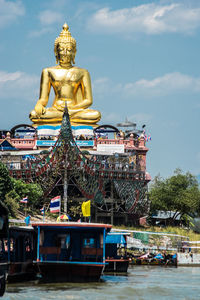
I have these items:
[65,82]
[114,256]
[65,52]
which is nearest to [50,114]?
[65,82]

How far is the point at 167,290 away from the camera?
28.8 m

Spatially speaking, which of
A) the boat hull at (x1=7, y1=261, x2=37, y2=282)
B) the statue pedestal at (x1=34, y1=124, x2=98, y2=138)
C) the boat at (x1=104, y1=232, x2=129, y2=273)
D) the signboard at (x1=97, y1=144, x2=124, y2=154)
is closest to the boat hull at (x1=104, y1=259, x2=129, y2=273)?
the boat at (x1=104, y1=232, x2=129, y2=273)

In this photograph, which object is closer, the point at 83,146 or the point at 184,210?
the point at 83,146

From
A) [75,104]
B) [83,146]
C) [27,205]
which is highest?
[75,104]

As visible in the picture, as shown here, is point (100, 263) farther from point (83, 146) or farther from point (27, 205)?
point (83, 146)

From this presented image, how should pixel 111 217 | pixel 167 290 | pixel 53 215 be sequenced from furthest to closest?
pixel 111 217 < pixel 53 215 < pixel 167 290

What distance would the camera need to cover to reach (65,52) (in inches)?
2584

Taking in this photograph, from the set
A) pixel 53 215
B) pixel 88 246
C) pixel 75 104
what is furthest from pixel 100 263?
pixel 75 104

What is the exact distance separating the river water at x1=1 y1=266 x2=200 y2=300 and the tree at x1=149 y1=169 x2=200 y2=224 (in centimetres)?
3171

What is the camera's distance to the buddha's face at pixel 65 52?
2579 inches

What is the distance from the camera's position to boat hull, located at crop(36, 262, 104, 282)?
97.7 feet

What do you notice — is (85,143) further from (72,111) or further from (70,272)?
(70,272)

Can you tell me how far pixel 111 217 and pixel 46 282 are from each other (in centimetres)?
2743

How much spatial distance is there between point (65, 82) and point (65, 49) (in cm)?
322
